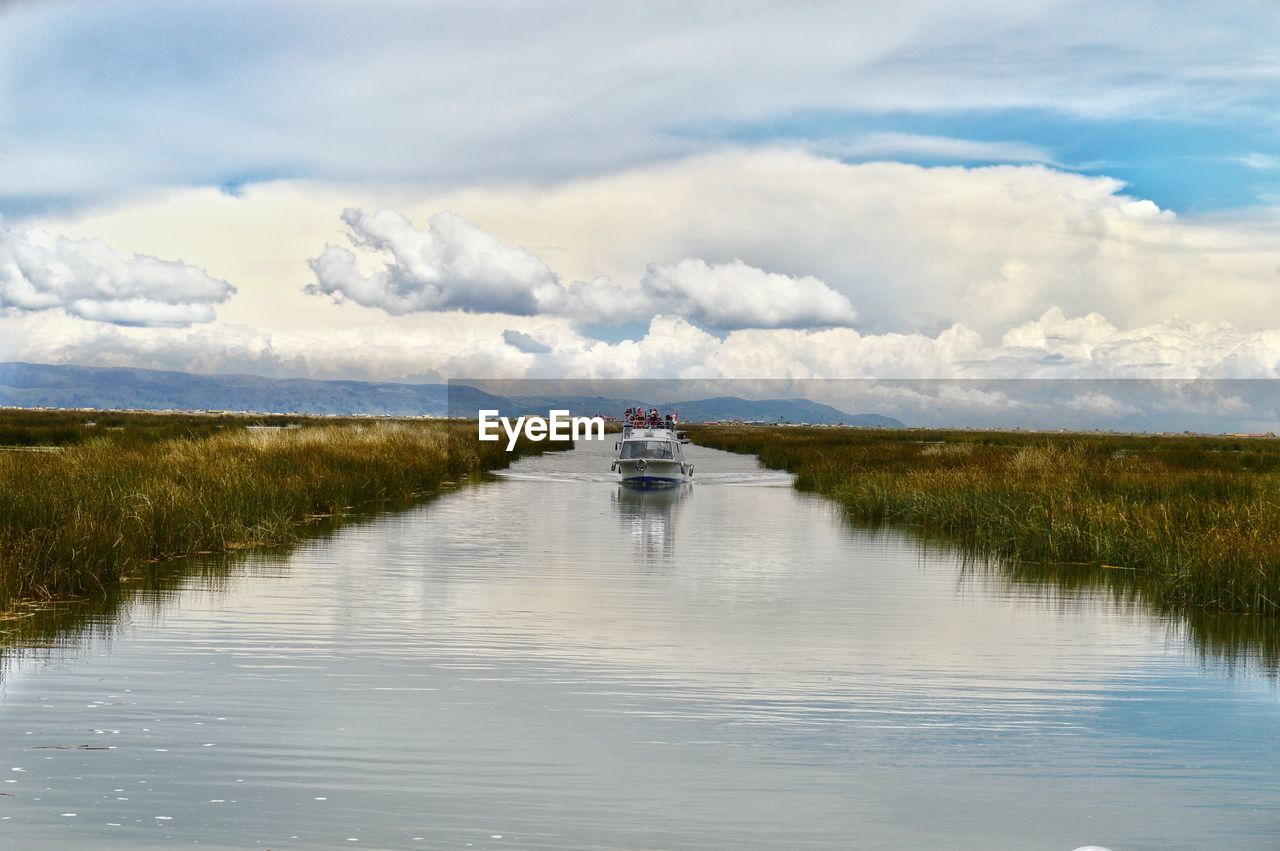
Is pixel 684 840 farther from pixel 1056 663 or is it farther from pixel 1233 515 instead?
pixel 1233 515

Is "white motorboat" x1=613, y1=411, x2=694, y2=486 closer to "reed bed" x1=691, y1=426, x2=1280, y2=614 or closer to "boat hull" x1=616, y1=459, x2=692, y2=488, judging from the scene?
"boat hull" x1=616, y1=459, x2=692, y2=488

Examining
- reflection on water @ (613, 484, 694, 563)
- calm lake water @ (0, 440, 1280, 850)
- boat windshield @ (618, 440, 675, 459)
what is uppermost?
boat windshield @ (618, 440, 675, 459)

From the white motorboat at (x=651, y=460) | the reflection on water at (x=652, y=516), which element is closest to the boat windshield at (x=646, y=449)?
the white motorboat at (x=651, y=460)

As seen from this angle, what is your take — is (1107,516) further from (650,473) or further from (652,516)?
(650,473)

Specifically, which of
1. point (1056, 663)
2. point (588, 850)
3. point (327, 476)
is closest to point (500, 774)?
point (588, 850)

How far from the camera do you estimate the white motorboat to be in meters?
51.8

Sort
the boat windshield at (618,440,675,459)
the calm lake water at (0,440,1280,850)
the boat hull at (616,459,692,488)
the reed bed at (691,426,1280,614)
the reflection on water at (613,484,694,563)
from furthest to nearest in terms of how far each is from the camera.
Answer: the boat windshield at (618,440,675,459)
the boat hull at (616,459,692,488)
the reflection on water at (613,484,694,563)
the reed bed at (691,426,1280,614)
the calm lake water at (0,440,1280,850)

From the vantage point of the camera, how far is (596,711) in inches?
467

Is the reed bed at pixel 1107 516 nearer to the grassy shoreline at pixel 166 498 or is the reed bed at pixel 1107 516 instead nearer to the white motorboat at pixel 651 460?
the white motorboat at pixel 651 460

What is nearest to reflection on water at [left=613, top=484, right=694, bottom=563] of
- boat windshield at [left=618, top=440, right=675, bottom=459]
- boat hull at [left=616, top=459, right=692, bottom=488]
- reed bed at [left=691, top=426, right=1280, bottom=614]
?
boat hull at [left=616, top=459, right=692, bottom=488]

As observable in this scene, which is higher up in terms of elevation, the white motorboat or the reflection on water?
the white motorboat

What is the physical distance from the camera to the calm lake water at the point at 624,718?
8586 millimetres

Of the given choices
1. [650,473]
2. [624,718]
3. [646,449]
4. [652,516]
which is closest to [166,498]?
[624,718]

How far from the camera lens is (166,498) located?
957 inches
